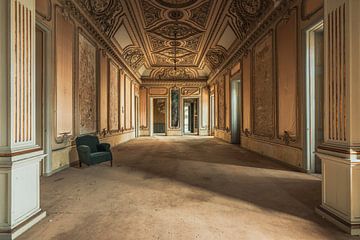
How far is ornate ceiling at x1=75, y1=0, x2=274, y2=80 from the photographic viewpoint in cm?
717

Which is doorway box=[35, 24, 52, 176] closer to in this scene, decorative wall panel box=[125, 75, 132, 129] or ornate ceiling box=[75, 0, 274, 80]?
ornate ceiling box=[75, 0, 274, 80]

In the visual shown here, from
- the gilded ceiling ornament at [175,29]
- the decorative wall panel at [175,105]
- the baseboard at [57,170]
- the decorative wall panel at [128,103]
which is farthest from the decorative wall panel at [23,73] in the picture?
the decorative wall panel at [175,105]

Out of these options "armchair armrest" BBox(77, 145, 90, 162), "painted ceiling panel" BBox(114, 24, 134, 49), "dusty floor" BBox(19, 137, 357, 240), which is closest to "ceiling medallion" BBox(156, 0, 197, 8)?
"painted ceiling panel" BBox(114, 24, 134, 49)

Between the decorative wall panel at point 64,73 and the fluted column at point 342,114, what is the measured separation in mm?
5189

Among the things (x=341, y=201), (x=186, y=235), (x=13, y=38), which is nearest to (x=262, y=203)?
(x=341, y=201)

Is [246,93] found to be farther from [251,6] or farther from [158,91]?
[158,91]

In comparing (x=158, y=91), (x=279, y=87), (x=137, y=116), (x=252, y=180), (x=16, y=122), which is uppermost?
(x=158, y=91)

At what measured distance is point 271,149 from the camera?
21.3 ft

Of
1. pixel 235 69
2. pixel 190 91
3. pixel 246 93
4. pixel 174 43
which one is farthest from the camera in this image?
pixel 190 91

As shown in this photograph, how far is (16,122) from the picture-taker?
2303mm

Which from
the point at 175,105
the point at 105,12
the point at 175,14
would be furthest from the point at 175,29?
the point at 175,105

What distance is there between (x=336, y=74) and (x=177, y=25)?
26.3ft

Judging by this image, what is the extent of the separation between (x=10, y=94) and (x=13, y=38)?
0.58m

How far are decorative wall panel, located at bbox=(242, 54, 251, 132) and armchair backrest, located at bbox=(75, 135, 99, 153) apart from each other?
A: 5519 mm
